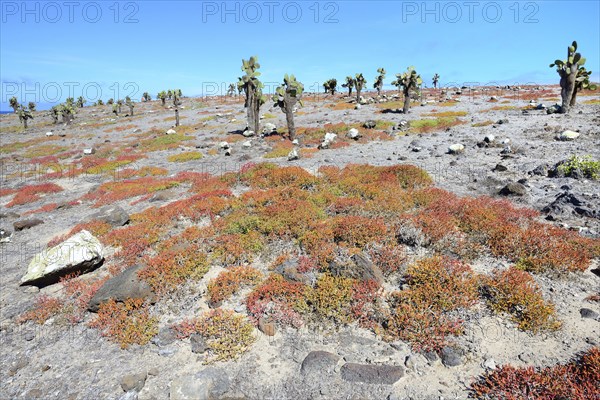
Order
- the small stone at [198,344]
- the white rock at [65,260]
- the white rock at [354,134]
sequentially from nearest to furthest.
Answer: the small stone at [198,344]
the white rock at [65,260]
the white rock at [354,134]

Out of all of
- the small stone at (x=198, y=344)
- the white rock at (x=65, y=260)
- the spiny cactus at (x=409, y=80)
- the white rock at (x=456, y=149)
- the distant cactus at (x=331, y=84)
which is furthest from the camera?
the distant cactus at (x=331, y=84)

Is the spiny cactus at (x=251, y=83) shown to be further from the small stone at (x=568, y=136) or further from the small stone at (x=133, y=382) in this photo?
the small stone at (x=133, y=382)

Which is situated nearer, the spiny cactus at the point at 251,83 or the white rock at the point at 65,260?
the white rock at the point at 65,260

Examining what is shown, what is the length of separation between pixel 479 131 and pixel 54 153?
5399 centimetres

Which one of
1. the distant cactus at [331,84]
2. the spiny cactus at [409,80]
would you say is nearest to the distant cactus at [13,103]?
the distant cactus at [331,84]

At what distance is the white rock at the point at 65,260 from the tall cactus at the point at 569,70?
45.8m

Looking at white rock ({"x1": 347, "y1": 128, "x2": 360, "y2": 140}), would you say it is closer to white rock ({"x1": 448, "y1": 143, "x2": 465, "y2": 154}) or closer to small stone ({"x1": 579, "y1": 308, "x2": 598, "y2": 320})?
white rock ({"x1": 448, "y1": 143, "x2": 465, "y2": 154})

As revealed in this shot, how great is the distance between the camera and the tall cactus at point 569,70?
34.2m

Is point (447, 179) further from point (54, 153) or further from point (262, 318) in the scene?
point (54, 153)

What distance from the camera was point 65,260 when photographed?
10930 mm

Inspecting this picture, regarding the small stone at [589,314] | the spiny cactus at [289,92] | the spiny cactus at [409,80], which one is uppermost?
the spiny cactus at [409,80]

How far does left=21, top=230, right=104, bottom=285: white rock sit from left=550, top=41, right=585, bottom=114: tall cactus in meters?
45.8

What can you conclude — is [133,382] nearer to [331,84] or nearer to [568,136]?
[568,136]

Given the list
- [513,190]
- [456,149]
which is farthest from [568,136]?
[513,190]
